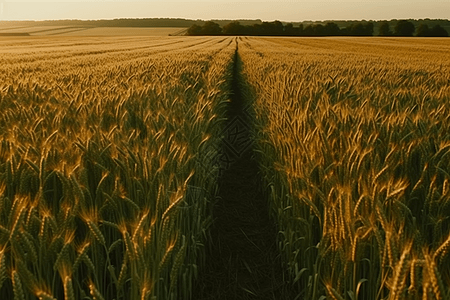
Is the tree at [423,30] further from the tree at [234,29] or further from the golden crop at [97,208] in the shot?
the golden crop at [97,208]

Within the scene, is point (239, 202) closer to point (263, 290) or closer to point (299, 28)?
point (263, 290)

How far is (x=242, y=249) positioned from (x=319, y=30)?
227 feet

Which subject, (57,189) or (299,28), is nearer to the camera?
(57,189)

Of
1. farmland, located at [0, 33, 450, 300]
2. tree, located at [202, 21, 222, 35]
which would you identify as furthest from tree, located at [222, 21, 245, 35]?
farmland, located at [0, 33, 450, 300]

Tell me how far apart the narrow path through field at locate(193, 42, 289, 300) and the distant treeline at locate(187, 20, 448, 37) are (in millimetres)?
62901

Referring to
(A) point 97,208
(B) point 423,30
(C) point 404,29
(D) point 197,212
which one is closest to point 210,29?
(C) point 404,29

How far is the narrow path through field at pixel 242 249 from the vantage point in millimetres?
2283

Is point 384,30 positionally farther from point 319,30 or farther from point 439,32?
point 319,30

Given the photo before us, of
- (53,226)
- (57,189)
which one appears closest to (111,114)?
(57,189)

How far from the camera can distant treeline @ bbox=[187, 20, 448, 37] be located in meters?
63.2

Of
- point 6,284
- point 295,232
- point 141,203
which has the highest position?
point 141,203

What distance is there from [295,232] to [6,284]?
133 centimetres

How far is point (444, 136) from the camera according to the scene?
7.79 feet

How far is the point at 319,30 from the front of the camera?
6756 cm
